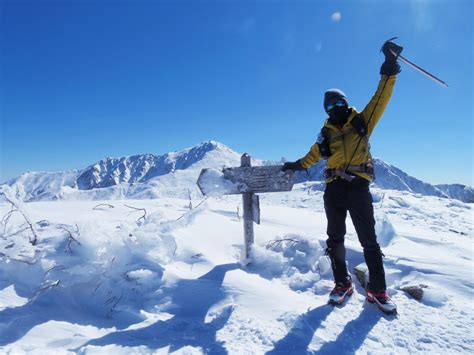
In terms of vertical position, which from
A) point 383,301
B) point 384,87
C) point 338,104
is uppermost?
point 384,87

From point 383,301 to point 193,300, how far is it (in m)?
2.19

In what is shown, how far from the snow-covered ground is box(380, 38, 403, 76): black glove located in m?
2.74

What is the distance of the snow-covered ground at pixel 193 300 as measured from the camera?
2879 millimetres

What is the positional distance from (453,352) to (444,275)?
2.11 m

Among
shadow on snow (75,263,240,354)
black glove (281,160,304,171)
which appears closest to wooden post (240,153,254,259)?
black glove (281,160,304,171)

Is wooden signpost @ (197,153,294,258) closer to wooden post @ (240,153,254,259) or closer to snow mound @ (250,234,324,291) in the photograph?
wooden post @ (240,153,254,259)

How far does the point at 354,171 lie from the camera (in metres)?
3.79

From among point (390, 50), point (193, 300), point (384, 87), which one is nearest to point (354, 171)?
point (384, 87)

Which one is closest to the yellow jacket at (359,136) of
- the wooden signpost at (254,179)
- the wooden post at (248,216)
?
the wooden signpost at (254,179)

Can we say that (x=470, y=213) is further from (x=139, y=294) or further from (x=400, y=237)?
(x=139, y=294)

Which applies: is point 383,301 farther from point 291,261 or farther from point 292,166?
point 292,166

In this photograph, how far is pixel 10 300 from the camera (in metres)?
3.28

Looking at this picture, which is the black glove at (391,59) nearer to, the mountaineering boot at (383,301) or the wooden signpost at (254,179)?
the wooden signpost at (254,179)

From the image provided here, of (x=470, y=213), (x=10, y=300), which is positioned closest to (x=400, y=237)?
(x=10, y=300)
